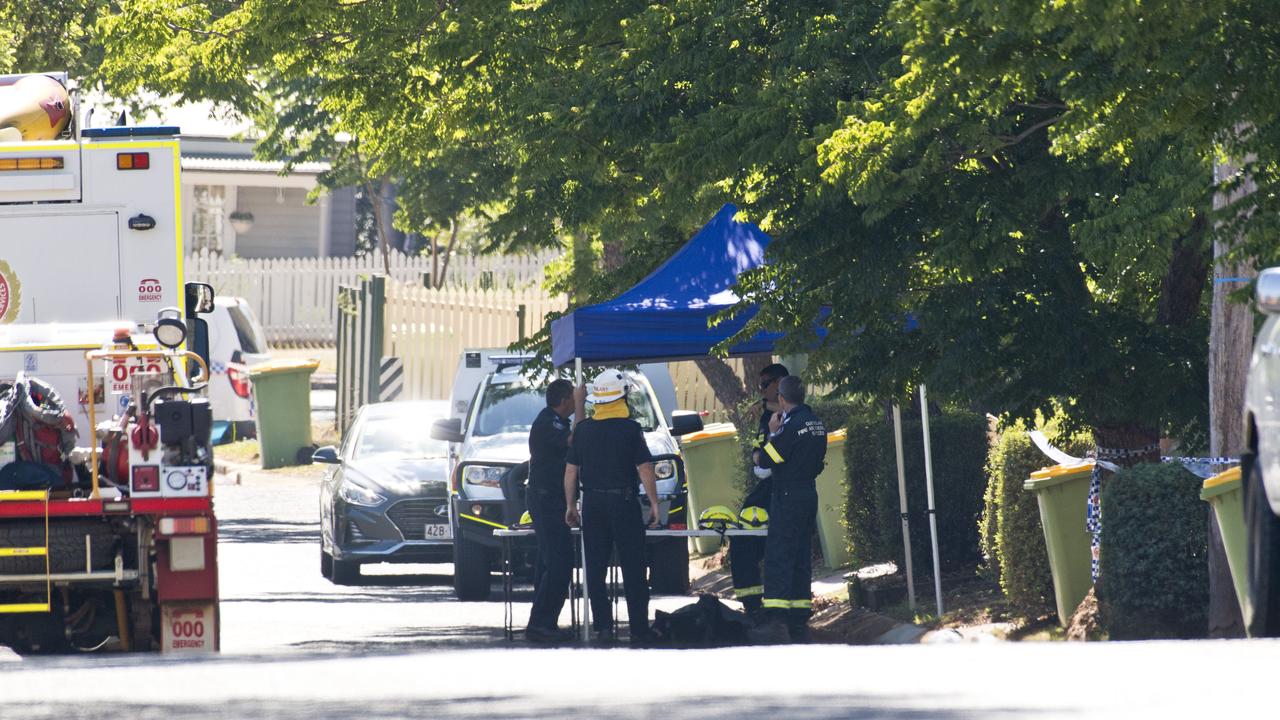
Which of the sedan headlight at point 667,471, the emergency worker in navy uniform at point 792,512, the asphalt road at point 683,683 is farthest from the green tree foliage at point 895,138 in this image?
the asphalt road at point 683,683

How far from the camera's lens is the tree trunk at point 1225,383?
9.97 m

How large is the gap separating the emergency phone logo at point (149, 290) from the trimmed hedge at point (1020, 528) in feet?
17.9

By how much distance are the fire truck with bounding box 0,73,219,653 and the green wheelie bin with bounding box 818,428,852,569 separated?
641 centimetres

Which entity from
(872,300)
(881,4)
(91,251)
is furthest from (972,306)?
(91,251)

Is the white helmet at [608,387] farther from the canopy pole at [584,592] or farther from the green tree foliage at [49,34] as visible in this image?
the green tree foliage at [49,34]

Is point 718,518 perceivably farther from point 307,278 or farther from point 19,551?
point 307,278

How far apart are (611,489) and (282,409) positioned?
16.2 meters

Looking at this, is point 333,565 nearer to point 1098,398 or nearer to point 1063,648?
point 1098,398

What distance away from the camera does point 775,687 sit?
4961mm

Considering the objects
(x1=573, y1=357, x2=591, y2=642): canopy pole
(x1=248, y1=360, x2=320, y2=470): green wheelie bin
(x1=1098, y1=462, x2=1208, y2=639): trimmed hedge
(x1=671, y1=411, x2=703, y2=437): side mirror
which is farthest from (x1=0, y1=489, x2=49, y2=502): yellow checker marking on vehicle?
(x1=248, y1=360, x2=320, y2=470): green wheelie bin

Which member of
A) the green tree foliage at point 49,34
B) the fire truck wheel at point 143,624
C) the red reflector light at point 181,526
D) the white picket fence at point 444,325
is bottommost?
the fire truck wheel at point 143,624

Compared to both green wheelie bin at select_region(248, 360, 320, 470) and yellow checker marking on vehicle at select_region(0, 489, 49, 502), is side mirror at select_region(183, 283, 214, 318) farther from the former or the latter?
green wheelie bin at select_region(248, 360, 320, 470)

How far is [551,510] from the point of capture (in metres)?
13.7

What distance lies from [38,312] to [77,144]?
1.12m
